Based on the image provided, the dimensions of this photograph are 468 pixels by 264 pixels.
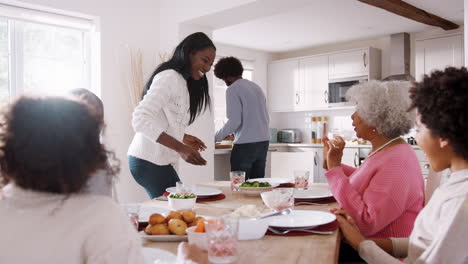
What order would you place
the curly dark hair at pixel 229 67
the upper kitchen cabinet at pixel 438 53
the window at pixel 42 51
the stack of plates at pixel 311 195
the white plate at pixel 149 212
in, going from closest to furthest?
the white plate at pixel 149 212
the stack of plates at pixel 311 195
the window at pixel 42 51
the curly dark hair at pixel 229 67
the upper kitchen cabinet at pixel 438 53

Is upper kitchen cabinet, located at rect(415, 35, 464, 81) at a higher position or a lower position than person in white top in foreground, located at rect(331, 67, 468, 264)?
higher

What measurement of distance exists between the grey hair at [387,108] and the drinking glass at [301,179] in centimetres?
40

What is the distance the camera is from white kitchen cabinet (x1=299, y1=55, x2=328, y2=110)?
620 centimetres

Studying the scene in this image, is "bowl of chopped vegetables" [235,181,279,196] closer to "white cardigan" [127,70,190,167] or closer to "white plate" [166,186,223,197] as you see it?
"white plate" [166,186,223,197]

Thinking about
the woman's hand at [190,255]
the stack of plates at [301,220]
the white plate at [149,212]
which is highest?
the woman's hand at [190,255]

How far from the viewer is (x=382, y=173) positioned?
5.14ft

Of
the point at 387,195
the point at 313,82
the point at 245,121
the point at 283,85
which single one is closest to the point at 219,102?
the point at 283,85

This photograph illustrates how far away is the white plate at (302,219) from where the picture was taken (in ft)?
4.34

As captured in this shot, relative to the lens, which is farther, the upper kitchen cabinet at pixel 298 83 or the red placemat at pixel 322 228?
the upper kitchen cabinet at pixel 298 83

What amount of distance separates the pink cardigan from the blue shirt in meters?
1.93

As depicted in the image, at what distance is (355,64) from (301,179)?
4.14 meters

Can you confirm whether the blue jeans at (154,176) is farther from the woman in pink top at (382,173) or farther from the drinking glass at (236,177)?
the woman in pink top at (382,173)

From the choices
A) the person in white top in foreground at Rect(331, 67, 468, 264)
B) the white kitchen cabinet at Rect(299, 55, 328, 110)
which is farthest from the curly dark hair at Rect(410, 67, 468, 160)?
the white kitchen cabinet at Rect(299, 55, 328, 110)

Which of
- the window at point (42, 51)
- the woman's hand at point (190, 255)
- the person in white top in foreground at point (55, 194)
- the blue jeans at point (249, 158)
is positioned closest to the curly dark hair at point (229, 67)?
the blue jeans at point (249, 158)
